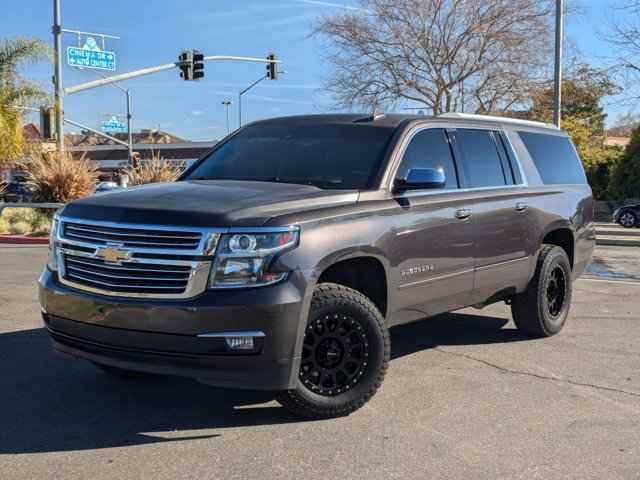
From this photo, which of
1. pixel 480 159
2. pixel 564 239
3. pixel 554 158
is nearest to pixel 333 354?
pixel 480 159

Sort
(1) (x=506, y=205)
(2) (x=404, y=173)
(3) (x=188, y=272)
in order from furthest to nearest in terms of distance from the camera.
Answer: (1) (x=506, y=205)
(2) (x=404, y=173)
(3) (x=188, y=272)

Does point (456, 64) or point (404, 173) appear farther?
point (456, 64)

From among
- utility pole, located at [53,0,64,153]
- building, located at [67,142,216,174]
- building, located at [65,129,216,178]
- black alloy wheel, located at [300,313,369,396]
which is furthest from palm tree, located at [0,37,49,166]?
building, located at [67,142,216,174]

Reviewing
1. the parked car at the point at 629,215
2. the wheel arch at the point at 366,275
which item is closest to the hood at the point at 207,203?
the wheel arch at the point at 366,275

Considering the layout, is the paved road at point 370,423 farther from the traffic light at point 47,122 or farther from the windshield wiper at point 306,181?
the traffic light at point 47,122

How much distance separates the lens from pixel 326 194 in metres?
4.65

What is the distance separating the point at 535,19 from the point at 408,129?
24389 mm

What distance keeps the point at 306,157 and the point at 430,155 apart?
37.0 inches

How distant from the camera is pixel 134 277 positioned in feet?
13.6

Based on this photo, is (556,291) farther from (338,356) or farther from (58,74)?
(58,74)

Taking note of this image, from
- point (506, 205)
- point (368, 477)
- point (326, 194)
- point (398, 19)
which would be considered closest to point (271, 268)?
point (326, 194)

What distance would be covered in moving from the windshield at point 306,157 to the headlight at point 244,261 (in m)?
1.09

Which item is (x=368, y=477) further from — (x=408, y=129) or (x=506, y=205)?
(x=506, y=205)

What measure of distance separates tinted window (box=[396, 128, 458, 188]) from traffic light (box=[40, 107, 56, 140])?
65.4 ft
